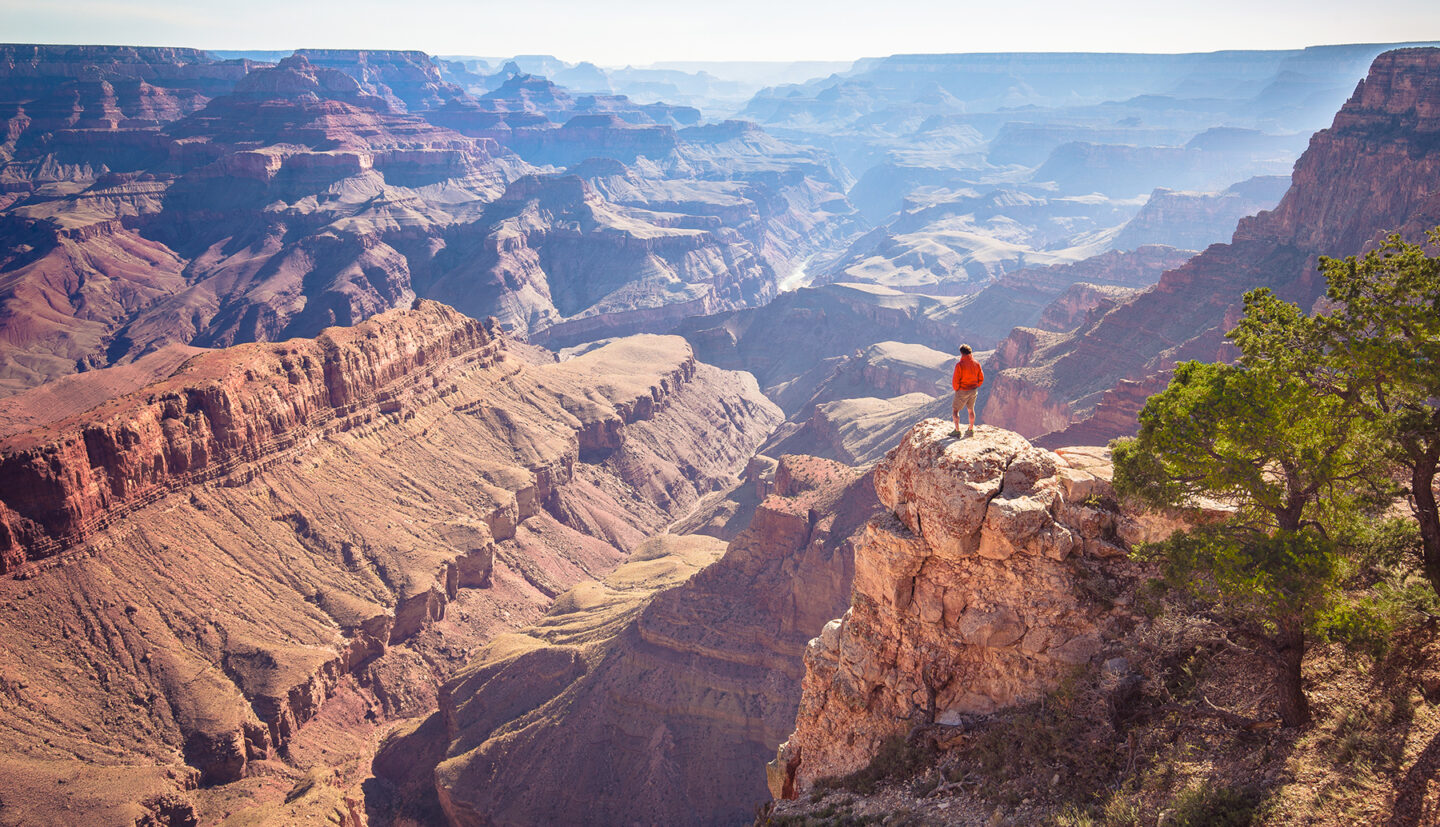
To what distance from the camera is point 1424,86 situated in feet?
286

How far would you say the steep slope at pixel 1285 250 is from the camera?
273ft

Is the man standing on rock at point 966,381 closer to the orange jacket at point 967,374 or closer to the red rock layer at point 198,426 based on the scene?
the orange jacket at point 967,374

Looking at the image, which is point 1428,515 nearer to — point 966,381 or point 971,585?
point 971,585

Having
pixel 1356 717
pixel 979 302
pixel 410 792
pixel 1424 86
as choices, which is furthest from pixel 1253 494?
pixel 979 302

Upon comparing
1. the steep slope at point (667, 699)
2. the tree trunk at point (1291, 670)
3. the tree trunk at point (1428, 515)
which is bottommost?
the steep slope at point (667, 699)

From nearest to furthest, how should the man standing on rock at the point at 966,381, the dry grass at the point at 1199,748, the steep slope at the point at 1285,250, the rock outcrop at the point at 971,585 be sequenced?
the dry grass at the point at 1199,748, the rock outcrop at the point at 971,585, the man standing on rock at the point at 966,381, the steep slope at the point at 1285,250

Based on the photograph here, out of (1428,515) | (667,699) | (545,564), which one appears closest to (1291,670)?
(1428,515)

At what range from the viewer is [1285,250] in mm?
90062

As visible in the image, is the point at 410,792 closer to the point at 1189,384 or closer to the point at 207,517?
the point at 207,517

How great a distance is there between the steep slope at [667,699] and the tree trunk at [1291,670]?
3349cm

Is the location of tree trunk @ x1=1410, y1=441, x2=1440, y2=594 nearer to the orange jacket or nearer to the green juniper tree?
the green juniper tree

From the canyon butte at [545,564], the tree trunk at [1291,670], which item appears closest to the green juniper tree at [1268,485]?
the tree trunk at [1291,670]

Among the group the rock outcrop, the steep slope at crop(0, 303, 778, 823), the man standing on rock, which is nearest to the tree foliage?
the rock outcrop

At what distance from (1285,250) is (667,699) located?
82.8m
